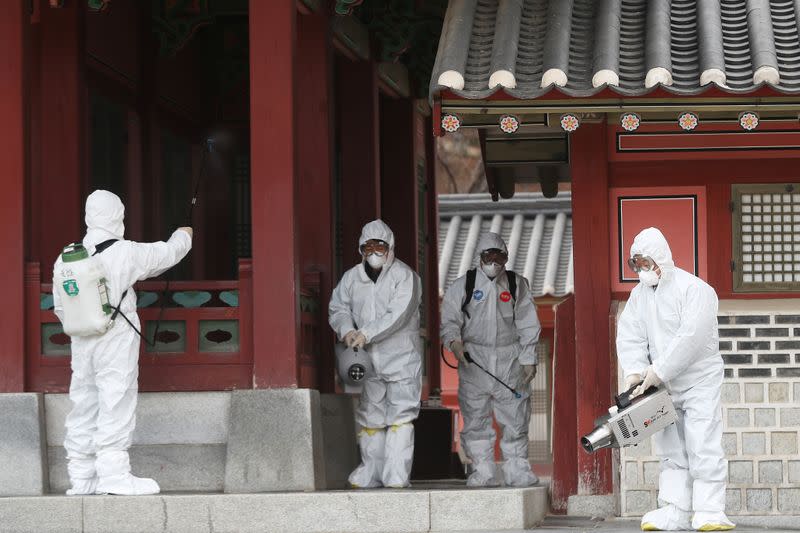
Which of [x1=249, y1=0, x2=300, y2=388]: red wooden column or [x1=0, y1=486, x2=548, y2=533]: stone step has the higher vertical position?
[x1=249, y1=0, x2=300, y2=388]: red wooden column

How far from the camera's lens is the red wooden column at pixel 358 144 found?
49.7 feet

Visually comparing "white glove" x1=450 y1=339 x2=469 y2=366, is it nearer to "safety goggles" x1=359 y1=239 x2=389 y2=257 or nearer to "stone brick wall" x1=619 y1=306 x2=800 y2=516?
"safety goggles" x1=359 y1=239 x2=389 y2=257

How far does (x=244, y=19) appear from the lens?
16.2m

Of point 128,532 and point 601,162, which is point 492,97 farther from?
point 128,532

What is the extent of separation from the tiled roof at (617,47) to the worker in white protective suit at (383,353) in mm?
1805

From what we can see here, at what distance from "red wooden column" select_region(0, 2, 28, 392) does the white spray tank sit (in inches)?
38.5

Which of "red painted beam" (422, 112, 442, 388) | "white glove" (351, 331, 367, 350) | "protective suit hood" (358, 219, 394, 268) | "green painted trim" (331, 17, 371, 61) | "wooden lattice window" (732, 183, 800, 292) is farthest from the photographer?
"red painted beam" (422, 112, 442, 388)

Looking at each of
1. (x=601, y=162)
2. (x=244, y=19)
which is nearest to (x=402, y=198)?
(x=244, y=19)

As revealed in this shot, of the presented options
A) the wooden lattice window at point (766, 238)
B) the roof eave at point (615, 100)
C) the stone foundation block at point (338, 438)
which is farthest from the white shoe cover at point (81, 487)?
the wooden lattice window at point (766, 238)

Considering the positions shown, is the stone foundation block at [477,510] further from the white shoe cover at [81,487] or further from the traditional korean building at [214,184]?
the white shoe cover at [81,487]

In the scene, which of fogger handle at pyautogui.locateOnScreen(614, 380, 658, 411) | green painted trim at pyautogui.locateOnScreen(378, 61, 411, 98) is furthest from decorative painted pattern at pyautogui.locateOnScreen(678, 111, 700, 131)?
green painted trim at pyautogui.locateOnScreen(378, 61, 411, 98)

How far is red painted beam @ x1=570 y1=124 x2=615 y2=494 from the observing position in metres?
12.6

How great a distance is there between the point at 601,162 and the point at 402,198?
4620 mm

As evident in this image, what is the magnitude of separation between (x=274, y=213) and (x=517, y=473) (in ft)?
10.4
